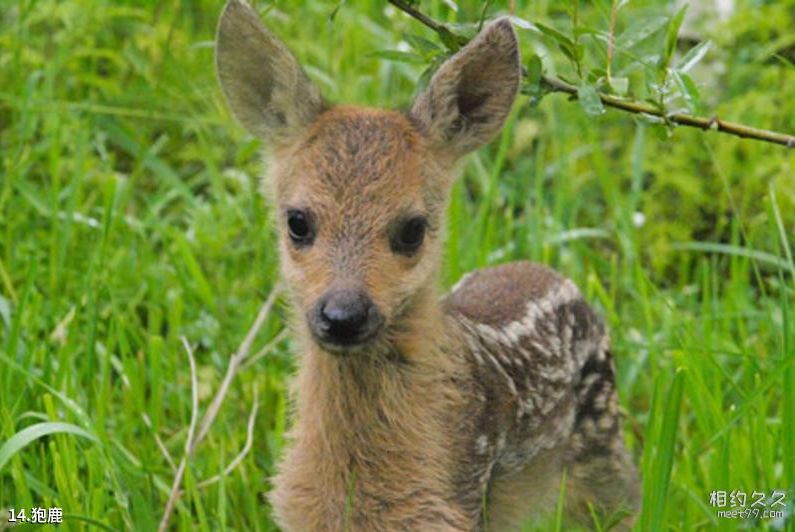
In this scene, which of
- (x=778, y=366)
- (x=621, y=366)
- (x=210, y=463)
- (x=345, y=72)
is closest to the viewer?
(x=778, y=366)

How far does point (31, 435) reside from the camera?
4102 millimetres

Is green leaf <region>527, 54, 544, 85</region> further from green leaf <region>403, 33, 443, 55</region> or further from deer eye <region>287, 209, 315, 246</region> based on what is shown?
deer eye <region>287, 209, 315, 246</region>

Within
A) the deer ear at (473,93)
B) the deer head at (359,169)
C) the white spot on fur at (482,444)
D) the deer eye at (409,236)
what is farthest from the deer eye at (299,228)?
the white spot on fur at (482,444)

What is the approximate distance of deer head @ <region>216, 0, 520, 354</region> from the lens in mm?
4125

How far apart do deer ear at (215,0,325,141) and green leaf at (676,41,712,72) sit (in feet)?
3.65

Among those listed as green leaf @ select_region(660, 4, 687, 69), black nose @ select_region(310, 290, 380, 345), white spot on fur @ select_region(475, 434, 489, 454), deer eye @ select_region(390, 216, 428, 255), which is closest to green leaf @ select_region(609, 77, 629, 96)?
green leaf @ select_region(660, 4, 687, 69)

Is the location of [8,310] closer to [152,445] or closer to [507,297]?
[152,445]

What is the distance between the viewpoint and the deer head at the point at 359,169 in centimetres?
412

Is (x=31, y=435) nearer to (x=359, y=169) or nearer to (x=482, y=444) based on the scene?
(x=359, y=169)

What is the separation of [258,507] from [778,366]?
176cm

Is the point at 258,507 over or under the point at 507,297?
under

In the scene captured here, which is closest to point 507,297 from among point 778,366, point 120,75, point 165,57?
point 778,366

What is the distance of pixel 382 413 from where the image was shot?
14.6 feet

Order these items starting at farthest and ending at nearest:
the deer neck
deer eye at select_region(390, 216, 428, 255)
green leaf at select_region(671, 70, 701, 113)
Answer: the deer neck → deer eye at select_region(390, 216, 428, 255) → green leaf at select_region(671, 70, 701, 113)
